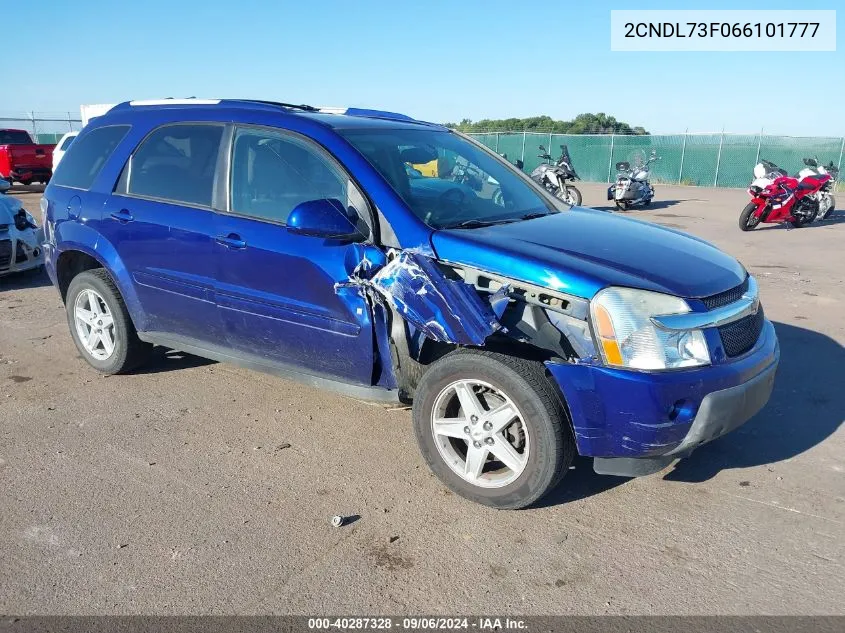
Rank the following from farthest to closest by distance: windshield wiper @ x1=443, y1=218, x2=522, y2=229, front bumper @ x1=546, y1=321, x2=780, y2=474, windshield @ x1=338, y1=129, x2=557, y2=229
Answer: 1. windshield @ x1=338, y1=129, x2=557, y2=229
2. windshield wiper @ x1=443, y1=218, x2=522, y2=229
3. front bumper @ x1=546, y1=321, x2=780, y2=474

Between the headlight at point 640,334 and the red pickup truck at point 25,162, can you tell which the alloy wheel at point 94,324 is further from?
the red pickup truck at point 25,162

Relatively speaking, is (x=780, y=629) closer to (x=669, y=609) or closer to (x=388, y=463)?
(x=669, y=609)

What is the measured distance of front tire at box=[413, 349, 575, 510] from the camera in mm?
3105

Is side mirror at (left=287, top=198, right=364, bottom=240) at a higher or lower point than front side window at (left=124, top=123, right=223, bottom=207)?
lower

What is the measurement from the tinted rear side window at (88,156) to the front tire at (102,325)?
0.67m

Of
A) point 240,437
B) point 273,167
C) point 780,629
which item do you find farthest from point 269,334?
point 780,629

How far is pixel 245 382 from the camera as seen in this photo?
197 inches

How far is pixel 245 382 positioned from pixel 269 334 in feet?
3.77

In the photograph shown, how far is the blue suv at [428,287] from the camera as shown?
304cm

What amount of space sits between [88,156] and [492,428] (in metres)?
3.67

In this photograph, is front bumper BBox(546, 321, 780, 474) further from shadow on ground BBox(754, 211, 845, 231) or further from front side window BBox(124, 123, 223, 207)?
shadow on ground BBox(754, 211, 845, 231)

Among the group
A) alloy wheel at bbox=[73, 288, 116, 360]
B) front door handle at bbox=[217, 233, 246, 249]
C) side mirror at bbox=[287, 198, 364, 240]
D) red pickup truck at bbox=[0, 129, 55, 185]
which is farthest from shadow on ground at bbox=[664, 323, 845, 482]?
red pickup truck at bbox=[0, 129, 55, 185]

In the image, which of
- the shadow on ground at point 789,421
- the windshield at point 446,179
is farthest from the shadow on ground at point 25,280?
the shadow on ground at point 789,421

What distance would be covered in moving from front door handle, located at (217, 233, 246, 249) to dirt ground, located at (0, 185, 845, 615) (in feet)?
3.68
